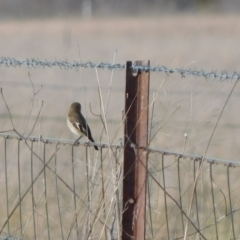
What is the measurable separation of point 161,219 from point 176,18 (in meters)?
14.8

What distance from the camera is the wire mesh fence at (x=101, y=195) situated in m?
3.62

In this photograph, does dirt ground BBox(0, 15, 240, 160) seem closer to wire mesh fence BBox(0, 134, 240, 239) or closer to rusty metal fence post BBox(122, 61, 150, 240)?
wire mesh fence BBox(0, 134, 240, 239)

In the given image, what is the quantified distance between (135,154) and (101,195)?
0.27 metres

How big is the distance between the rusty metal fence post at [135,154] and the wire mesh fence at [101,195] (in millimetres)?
40

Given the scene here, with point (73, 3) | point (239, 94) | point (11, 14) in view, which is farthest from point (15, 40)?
point (239, 94)

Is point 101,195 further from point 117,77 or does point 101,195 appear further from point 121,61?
point 121,61

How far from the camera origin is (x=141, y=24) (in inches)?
826

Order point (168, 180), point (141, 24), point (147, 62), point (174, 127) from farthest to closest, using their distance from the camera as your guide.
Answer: point (141, 24) < point (174, 127) < point (168, 180) < point (147, 62)

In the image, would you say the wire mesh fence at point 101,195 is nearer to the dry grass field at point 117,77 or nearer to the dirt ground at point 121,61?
the dry grass field at point 117,77

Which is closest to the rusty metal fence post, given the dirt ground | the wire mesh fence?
the wire mesh fence

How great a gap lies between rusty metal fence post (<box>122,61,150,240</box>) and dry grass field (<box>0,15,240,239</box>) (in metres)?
0.09

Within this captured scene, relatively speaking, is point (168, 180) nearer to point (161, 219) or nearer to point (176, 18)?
point (161, 219)

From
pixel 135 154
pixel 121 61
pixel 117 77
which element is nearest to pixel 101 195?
pixel 135 154

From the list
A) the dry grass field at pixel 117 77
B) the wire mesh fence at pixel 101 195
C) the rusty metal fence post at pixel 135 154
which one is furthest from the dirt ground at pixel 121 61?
the rusty metal fence post at pixel 135 154
